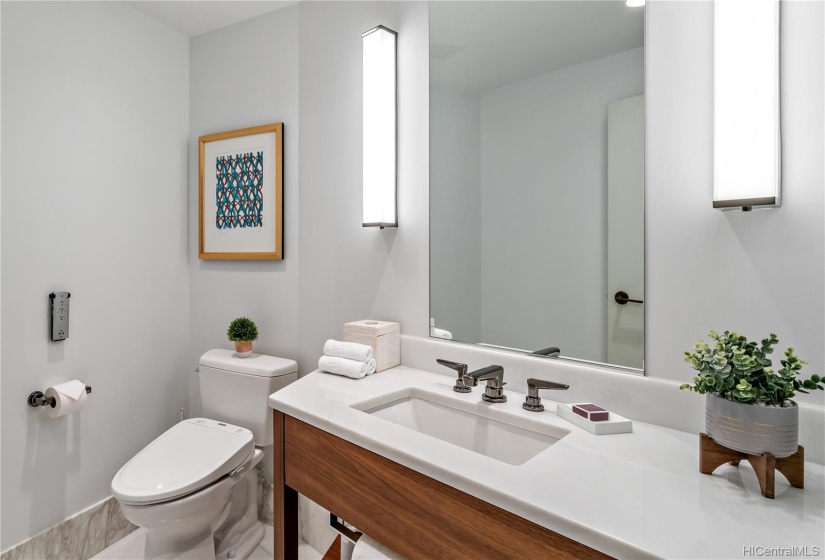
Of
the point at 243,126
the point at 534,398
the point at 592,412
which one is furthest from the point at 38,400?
the point at 592,412

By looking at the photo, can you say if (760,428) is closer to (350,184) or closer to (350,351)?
(350,351)

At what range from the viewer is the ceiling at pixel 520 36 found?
3.69ft

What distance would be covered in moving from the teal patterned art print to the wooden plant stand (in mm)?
1830

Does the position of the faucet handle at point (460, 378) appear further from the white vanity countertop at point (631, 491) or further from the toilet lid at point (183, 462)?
the toilet lid at point (183, 462)

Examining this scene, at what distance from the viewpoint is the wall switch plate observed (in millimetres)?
1691

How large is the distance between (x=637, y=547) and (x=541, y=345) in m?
0.69

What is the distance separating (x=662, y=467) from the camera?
0.82m

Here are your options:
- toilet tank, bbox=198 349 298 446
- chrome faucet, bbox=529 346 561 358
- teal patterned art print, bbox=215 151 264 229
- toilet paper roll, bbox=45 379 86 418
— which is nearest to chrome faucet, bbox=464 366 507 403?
chrome faucet, bbox=529 346 561 358

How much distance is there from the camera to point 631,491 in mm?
726

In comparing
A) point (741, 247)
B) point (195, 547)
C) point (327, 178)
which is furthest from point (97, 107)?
point (741, 247)

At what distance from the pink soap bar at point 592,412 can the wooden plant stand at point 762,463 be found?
210mm

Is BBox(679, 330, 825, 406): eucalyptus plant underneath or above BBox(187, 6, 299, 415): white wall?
underneath

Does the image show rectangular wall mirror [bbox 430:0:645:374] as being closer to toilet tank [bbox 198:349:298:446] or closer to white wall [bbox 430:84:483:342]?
white wall [bbox 430:84:483:342]

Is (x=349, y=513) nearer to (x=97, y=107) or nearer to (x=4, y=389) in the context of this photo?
(x=4, y=389)
